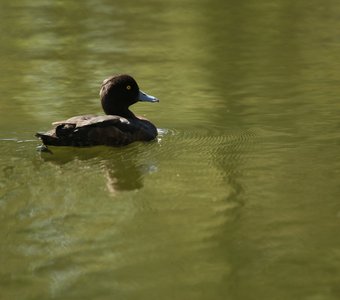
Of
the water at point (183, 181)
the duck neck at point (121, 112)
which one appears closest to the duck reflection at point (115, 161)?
the water at point (183, 181)

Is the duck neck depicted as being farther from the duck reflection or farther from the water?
the duck reflection

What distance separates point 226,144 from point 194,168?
107 centimetres

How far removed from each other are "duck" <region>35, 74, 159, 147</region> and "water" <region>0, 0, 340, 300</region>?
4.6 inches

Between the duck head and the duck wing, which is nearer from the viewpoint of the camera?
the duck wing

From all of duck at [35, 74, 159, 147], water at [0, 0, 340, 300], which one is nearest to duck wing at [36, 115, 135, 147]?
duck at [35, 74, 159, 147]

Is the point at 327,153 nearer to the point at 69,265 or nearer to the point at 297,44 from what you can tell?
the point at 69,265

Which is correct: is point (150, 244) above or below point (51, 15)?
above

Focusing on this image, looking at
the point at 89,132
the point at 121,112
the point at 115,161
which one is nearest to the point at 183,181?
the point at 115,161

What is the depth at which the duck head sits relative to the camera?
31.7ft

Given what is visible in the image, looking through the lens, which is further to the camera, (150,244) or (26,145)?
(26,145)

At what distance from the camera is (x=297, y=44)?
15.9 m

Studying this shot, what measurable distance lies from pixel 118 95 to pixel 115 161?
1532 mm

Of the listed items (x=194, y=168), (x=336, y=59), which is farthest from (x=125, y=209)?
(x=336, y=59)

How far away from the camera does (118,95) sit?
9.67 m
